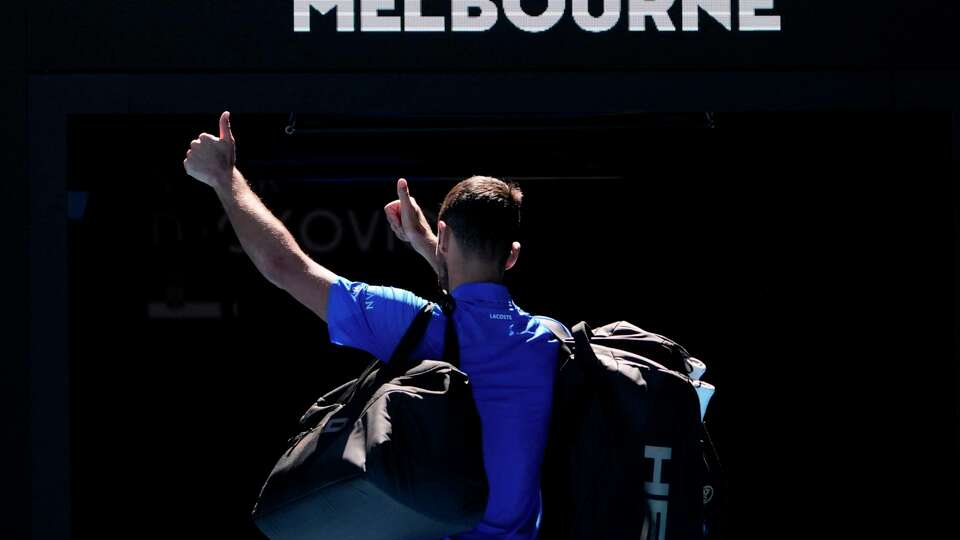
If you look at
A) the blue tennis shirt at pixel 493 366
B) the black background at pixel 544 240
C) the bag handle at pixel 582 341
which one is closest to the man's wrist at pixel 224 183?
the blue tennis shirt at pixel 493 366

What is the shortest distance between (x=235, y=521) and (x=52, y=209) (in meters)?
1.26

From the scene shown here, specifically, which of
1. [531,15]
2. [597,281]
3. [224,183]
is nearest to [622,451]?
[224,183]

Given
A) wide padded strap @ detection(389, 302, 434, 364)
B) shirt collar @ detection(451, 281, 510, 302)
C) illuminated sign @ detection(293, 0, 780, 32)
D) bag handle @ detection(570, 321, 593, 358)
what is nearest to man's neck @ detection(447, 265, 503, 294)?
shirt collar @ detection(451, 281, 510, 302)

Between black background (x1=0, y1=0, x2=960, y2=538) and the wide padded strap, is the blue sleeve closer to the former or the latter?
the wide padded strap

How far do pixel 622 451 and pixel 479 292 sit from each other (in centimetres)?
47

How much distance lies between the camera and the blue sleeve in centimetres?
257

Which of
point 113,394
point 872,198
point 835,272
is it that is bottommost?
point 113,394

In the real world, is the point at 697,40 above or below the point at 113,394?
above

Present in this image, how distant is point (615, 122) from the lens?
12.9 feet

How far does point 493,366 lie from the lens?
8.48 ft

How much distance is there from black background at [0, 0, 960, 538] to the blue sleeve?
55.8 inches

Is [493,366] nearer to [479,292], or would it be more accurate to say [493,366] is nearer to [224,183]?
[479,292]

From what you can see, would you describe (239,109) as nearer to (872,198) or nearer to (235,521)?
(235,521)

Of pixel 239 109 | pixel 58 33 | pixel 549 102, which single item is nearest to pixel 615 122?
pixel 549 102
